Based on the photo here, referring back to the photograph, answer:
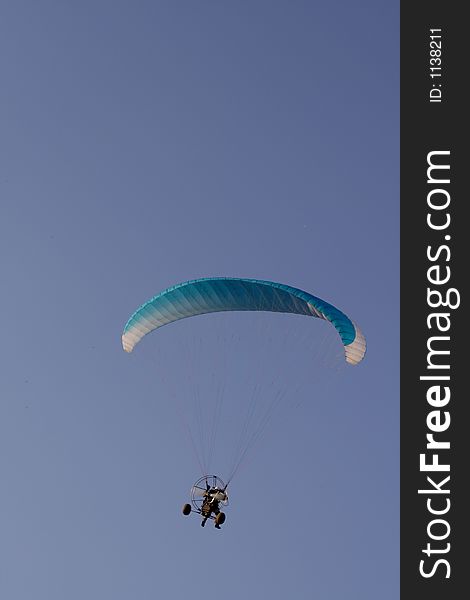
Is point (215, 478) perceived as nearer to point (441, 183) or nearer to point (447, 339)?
point (447, 339)

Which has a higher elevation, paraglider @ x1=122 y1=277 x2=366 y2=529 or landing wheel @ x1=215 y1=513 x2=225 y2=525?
paraglider @ x1=122 y1=277 x2=366 y2=529

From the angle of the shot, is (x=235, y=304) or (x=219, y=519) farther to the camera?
(x=235, y=304)

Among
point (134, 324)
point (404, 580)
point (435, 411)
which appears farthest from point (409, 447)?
point (134, 324)

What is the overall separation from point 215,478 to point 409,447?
6.58m

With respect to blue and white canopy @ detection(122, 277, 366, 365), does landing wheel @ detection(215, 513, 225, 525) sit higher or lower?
lower

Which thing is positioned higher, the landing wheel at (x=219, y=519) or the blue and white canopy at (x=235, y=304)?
the blue and white canopy at (x=235, y=304)

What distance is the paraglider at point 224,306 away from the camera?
41188 mm

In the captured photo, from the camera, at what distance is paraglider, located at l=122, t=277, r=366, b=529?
135 ft

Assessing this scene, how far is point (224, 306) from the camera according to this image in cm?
4325

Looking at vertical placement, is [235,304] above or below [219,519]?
above

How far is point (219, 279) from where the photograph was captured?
41875 millimetres

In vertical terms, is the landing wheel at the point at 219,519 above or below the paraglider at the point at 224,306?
below

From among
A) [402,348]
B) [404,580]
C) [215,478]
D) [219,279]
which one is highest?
[219,279]

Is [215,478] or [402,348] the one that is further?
[215,478]
